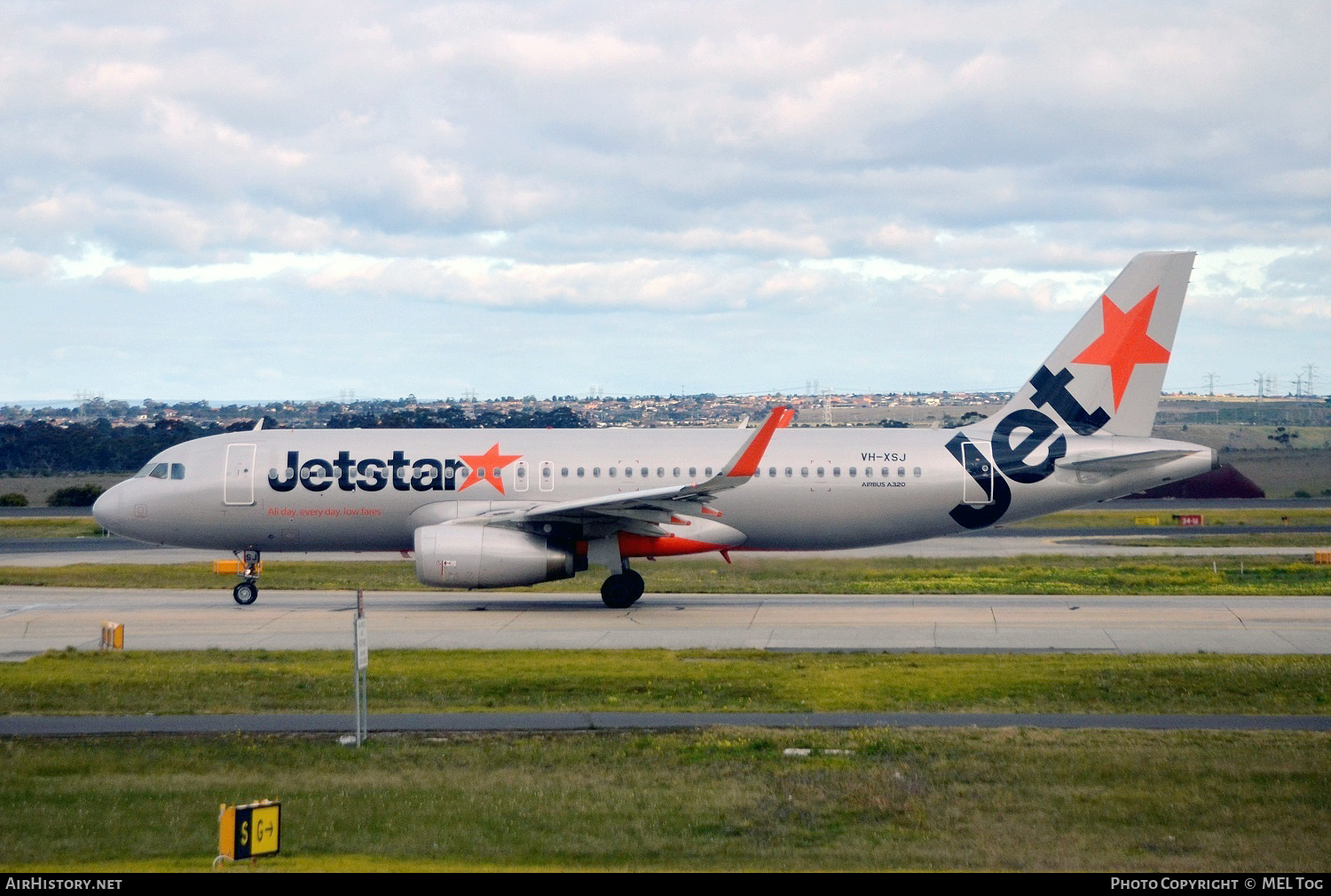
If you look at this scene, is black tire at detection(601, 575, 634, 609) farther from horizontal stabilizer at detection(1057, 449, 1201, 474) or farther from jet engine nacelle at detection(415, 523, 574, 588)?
horizontal stabilizer at detection(1057, 449, 1201, 474)

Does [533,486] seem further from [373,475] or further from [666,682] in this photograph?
[666,682]

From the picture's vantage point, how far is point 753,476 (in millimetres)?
30547

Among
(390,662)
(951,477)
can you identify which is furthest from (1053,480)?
(390,662)

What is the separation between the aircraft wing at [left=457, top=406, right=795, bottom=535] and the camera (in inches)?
1086

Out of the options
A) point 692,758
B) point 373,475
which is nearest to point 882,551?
point 373,475

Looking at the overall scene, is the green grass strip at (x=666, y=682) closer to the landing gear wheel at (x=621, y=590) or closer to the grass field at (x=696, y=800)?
the grass field at (x=696, y=800)

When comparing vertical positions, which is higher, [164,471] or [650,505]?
[164,471]

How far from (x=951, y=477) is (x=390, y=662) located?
595 inches

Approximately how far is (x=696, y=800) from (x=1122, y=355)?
873 inches

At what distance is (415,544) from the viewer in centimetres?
2886

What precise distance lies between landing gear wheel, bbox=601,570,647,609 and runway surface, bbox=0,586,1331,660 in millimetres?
334

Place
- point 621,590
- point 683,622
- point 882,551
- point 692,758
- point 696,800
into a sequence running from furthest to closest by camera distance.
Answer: point 882,551 → point 621,590 → point 683,622 → point 692,758 → point 696,800

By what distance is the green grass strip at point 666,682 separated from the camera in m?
18.6

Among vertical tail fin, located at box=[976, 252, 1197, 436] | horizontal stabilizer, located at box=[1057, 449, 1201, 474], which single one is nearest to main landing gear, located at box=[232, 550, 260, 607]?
vertical tail fin, located at box=[976, 252, 1197, 436]
